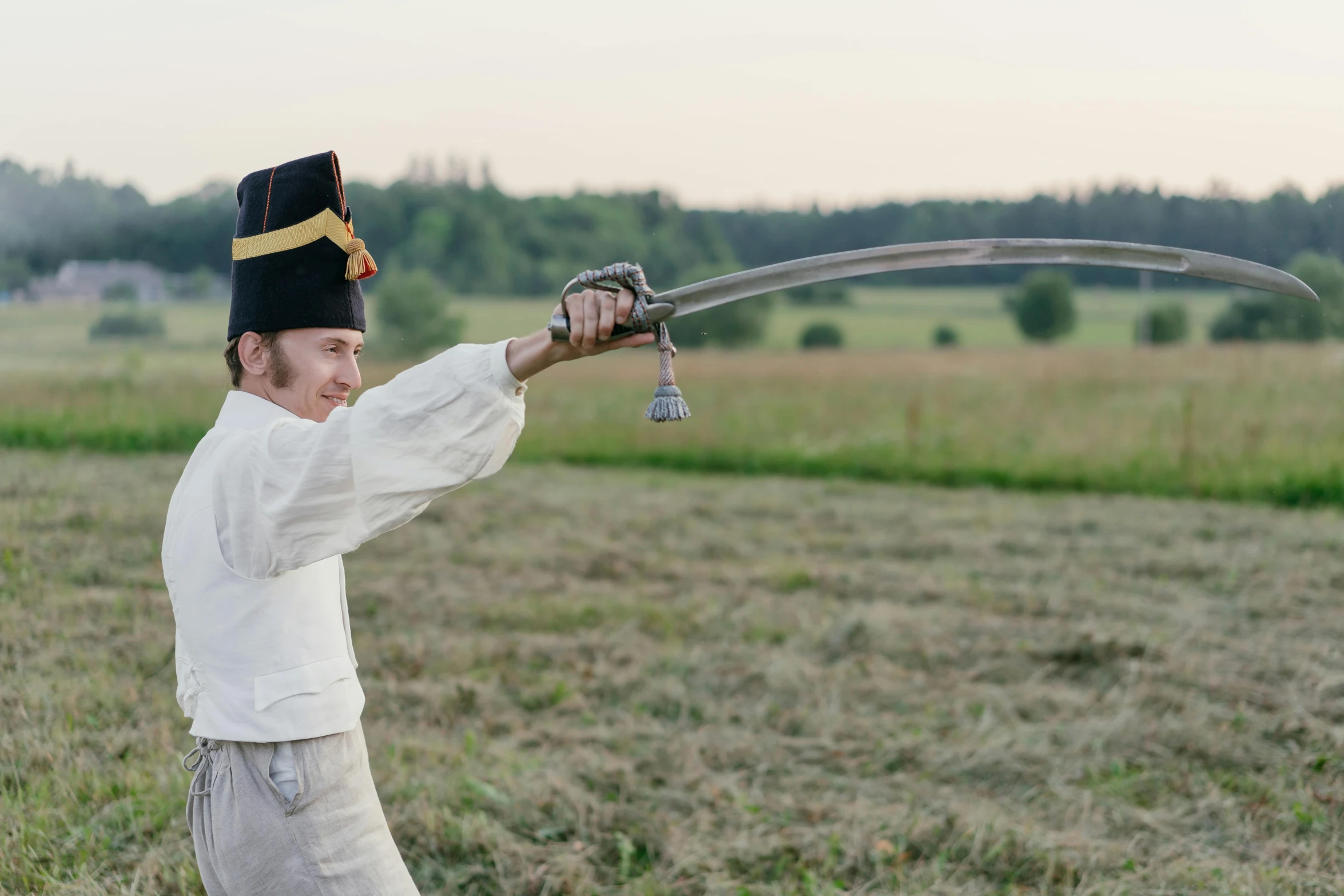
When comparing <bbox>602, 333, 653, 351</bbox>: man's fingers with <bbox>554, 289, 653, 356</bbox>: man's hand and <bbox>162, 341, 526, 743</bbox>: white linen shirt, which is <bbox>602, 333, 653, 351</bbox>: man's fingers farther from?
<bbox>162, 341, 526, 743</bbox>: white linen shirt

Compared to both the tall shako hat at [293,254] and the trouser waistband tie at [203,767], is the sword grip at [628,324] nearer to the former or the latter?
the tall shako hat at [293,254]

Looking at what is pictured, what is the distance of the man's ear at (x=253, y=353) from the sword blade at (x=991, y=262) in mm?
636

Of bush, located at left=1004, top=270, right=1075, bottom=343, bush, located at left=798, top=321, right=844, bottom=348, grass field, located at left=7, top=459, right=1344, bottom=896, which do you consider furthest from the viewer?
bush, located at left=798, top=321, right=844, bottom=348

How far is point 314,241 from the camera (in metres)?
1.57

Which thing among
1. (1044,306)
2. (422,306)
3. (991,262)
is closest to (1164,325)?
(1044,306)

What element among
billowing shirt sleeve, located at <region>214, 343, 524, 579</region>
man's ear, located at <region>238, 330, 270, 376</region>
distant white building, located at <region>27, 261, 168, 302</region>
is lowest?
billowing shirt sleeve, located at <region>214, 343, 524, 579</region>

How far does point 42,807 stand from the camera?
261cm

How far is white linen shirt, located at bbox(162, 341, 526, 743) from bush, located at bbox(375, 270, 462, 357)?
8767 millimetres

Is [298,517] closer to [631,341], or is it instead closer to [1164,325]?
[631,341]

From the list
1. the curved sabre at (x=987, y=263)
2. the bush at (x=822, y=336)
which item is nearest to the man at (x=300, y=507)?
the curved sabre at (x=987, y=263)

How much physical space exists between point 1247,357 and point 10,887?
10.3m

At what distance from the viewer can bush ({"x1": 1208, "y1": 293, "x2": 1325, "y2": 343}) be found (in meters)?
7.23

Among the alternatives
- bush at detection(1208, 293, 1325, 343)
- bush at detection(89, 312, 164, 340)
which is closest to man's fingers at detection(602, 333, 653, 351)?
bush at detection(89, 312, 164, 340)

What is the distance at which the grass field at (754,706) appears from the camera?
2.74 metres
